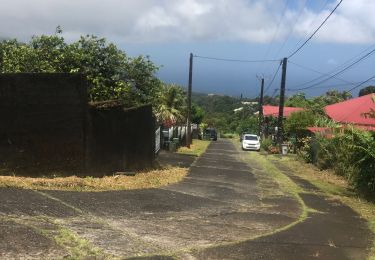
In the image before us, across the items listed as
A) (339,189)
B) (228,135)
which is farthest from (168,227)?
(228,135)

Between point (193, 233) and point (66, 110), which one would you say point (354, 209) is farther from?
point (66, 110)

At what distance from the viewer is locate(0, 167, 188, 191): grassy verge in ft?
33.1

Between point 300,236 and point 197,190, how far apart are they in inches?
184

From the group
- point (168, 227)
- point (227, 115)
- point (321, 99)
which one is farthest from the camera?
point (227, 115)

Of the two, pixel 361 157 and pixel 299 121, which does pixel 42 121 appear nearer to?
pixel 361 157

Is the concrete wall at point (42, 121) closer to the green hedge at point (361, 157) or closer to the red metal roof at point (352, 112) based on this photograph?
the green hedge at point (361, 157)

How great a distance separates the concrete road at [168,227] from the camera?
659cm

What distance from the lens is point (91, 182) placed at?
11.3 meters

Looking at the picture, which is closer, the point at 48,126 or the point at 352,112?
the point at 48,126

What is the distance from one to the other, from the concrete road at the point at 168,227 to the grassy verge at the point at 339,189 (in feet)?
1.05

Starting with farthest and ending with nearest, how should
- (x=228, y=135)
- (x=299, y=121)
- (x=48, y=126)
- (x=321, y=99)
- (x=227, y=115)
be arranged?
(x=227, y=115) < (x=228, y=135) < (x=321, y=99) < (x=299, y=121) < (x=48, y=126)

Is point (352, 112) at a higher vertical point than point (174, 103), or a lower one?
lower

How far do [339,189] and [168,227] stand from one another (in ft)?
31.2

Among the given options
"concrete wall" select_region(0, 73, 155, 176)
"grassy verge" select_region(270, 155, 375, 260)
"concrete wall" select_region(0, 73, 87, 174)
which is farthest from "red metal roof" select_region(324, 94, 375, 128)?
"concrete wall" select_region(0, 73, 87, 174)
